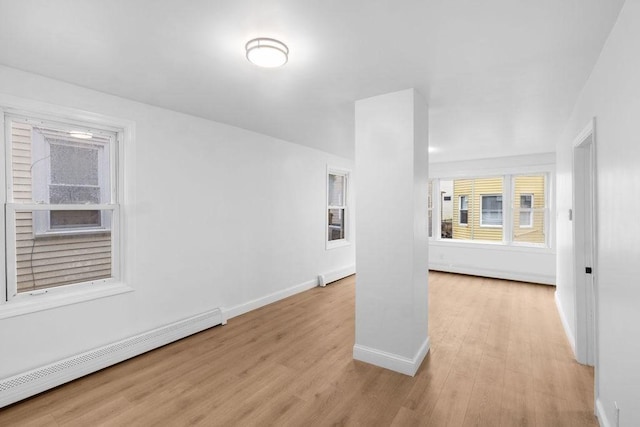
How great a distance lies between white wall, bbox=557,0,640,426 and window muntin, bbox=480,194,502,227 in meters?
4.80

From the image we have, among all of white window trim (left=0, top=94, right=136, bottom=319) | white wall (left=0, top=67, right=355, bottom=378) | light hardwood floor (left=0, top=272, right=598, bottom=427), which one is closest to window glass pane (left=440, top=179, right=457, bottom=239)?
light hardwood floor (left=0, top=272, right=598, bottom=427)

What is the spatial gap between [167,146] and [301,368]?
2.65 meters

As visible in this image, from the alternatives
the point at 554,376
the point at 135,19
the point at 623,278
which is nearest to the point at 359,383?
the point at 554,376

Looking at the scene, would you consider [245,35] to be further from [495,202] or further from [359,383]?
[495,202]

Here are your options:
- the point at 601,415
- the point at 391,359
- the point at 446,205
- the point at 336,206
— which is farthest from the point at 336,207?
the point at 601,415

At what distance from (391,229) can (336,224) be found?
3.53 meters

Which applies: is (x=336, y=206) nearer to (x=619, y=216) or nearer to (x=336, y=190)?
(x=336, y=190)

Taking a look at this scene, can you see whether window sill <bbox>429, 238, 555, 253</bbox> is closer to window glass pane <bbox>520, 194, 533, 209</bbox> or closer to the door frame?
window glass pane <bbox>520, 194, 533, 209</bbox>

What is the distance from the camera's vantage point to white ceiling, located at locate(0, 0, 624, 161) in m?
1.59

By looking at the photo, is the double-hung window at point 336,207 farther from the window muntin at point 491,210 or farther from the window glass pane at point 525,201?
the window glass pane at point 525,201

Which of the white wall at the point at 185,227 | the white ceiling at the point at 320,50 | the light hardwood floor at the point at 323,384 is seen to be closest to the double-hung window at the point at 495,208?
the light hardwood floor at the point at 323,384

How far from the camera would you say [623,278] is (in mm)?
1581

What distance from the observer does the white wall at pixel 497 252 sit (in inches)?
221

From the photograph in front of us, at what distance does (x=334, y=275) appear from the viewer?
5.79 metres
